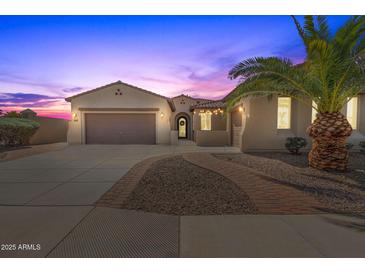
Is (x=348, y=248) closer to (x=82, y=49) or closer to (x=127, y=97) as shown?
(x=82, y=49)

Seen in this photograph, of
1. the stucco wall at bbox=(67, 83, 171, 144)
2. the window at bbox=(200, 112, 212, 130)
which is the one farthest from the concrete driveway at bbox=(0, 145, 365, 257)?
the window at bbox=(200, 112, 212, 130)

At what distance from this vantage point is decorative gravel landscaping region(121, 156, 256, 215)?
11.4 ft

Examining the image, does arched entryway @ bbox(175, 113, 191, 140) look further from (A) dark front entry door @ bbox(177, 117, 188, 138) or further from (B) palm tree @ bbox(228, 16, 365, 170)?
(B) palm tree @ bbox(228, 16, 365, 170)

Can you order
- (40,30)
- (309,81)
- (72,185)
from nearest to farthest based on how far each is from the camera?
(72,185), (309,81), (40,30)

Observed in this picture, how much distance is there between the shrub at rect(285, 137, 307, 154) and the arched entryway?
1424cm

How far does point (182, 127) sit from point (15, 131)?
610 inches

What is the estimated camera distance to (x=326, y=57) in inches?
221

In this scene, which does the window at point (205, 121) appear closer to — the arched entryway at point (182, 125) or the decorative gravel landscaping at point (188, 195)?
the arched entryway at point (182, 125)

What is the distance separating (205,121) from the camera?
57.0ft

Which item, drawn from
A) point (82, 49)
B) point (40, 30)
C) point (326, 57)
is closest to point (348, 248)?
point (326, 57)

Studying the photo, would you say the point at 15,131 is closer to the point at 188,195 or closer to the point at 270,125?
the point at 188,195

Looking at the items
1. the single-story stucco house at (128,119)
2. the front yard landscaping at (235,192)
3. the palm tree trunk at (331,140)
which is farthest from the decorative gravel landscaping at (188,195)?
the single-story stucco house at (128,119)

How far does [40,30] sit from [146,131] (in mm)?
9315

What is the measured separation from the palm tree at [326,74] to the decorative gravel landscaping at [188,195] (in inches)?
153
